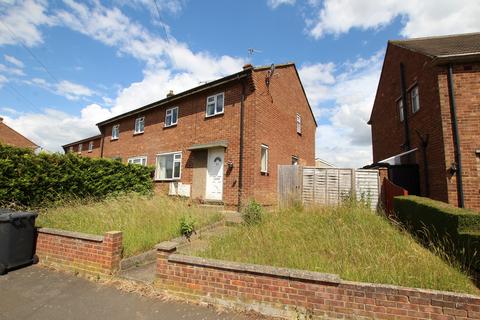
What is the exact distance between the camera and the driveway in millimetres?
3801

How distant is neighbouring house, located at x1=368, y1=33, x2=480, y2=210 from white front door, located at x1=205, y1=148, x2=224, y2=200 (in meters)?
7.36

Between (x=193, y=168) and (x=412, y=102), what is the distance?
10725 mm

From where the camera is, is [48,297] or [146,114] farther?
[146,114]

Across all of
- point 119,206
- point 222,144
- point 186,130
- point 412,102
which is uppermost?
point 412,102

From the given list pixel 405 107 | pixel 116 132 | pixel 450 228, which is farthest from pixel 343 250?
pixel 116 132

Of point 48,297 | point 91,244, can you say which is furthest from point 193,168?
point 48,297

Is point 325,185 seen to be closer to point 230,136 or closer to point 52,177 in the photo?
point 230,136

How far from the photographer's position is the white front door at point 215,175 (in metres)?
12.2

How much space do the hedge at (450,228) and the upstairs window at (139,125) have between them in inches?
620

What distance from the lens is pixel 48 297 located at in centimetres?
441

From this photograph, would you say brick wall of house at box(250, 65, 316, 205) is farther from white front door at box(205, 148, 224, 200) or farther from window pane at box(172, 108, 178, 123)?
window pane at box(172, 108, 178, 123)

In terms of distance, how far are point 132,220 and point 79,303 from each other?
3.05 meters

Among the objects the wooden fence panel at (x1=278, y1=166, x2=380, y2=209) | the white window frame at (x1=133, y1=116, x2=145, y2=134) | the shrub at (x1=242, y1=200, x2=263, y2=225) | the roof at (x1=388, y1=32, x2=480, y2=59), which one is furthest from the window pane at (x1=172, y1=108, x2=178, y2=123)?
the roof at (x1=388, y1=32, x2=480, y2=59)

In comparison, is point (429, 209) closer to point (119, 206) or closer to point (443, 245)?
point (443, 245)
